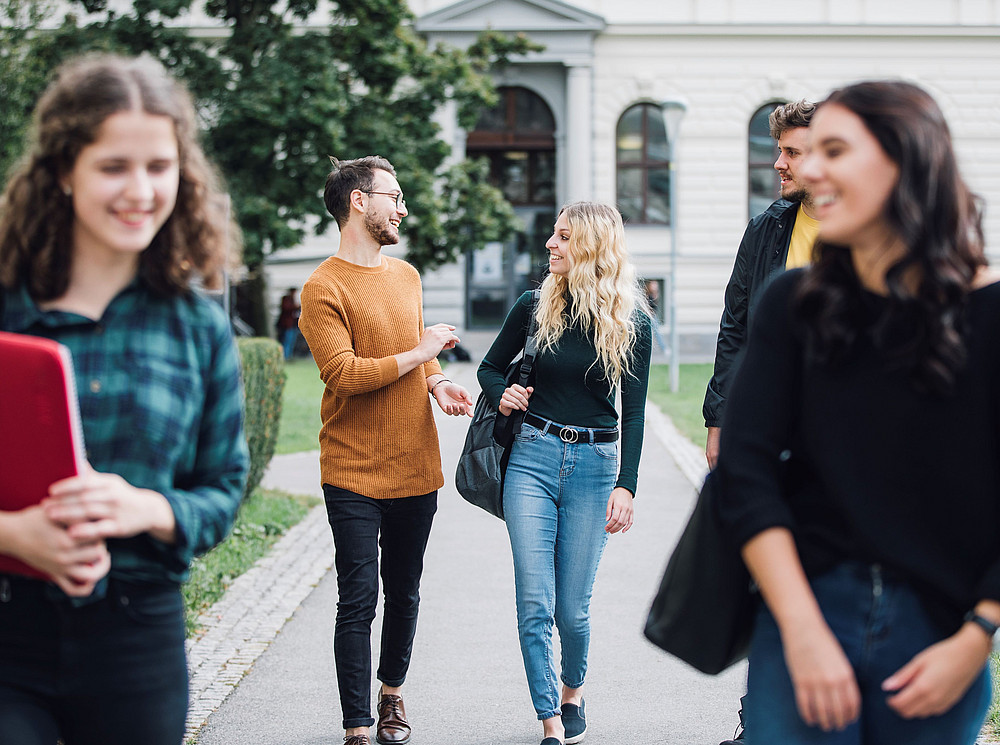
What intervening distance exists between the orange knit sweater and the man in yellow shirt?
3.69ft

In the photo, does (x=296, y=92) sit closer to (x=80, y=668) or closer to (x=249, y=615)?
(x=249, y=615)

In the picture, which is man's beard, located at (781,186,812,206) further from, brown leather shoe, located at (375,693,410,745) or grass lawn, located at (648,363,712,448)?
grass lawn, located at (648,363,712,448)

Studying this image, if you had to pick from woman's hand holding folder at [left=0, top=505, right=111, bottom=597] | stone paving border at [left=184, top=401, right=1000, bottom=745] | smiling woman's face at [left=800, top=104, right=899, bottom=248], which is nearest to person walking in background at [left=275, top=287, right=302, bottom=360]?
stone paving border at [left=184, top=401, right=1000, bottom=745]

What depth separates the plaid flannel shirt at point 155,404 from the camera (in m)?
2.06

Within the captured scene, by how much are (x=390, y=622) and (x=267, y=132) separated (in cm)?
1892

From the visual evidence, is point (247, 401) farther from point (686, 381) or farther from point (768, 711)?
point (686, 381)

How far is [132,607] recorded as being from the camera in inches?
81.7

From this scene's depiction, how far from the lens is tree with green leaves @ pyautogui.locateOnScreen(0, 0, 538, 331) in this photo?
21703 millimetres

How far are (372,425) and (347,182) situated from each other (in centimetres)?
94

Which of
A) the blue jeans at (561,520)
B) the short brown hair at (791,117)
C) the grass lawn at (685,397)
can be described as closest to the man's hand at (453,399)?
the blue jeans at (561,520)

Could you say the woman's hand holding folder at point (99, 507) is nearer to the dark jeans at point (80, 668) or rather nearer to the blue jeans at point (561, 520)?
the dark jeans at point (80, 668)

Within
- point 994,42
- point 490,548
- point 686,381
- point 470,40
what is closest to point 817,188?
point 490,548

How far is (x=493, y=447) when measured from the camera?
4352 millimetres

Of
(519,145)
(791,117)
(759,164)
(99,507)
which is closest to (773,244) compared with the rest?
(791,117)
